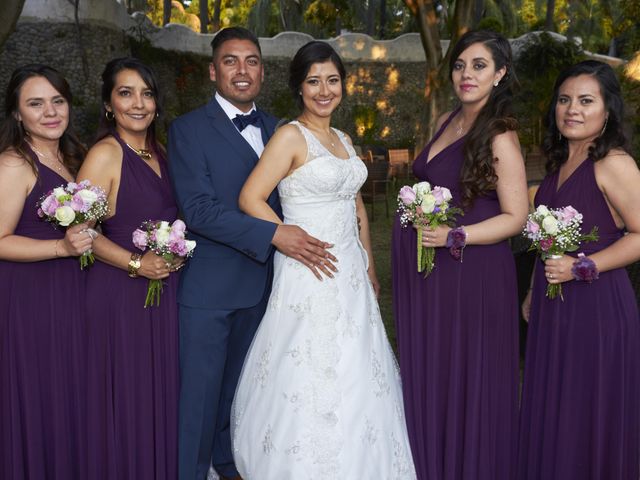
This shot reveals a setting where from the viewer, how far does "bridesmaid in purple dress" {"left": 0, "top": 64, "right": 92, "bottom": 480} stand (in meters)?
3.61

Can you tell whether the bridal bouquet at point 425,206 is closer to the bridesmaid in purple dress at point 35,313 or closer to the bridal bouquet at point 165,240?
the bridal bouquet at point 165,240

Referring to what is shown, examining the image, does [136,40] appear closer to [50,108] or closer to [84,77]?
[84,77]

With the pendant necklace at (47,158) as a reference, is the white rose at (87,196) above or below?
below

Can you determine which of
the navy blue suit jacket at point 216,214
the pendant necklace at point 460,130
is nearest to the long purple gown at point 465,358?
the pendant necklace at point 460,130

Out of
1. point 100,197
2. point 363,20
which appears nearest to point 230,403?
point 100,197

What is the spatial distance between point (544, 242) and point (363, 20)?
1803 inches

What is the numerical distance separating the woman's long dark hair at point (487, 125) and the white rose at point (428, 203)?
0.32 metres

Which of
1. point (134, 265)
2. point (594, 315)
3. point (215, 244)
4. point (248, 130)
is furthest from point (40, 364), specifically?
point (594, 315)

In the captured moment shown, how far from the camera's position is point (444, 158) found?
3.83 metres

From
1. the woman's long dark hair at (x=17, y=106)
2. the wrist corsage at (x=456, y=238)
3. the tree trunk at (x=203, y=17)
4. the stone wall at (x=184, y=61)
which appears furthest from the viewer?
the tree trunk at (x=203, y=17)

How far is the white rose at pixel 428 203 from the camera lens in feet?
11.3

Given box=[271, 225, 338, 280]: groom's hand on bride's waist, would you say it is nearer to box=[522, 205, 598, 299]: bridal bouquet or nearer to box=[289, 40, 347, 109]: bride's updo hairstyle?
box=[289, 40, 347, 109]: bride's updo hairstyle

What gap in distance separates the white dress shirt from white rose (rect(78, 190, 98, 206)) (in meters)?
1.00

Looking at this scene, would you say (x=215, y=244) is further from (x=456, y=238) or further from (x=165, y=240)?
(x=456, y=238)
